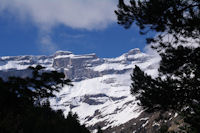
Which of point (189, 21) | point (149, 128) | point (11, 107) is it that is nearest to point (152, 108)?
point (189, 21)

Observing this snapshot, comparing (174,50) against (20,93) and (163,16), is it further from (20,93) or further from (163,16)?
(20,93)

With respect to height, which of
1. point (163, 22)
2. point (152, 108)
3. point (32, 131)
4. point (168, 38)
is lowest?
point (32, 131)

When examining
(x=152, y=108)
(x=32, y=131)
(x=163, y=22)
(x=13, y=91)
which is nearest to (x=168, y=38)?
(x=163, y=22)

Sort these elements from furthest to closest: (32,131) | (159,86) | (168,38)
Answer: (32,131)
(159,86)
(168,38)

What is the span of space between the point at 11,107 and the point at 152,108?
325 inches

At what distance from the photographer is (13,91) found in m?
12.1

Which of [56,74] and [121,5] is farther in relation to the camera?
[56,74]

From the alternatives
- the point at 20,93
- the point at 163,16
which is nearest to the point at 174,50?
the point at 163,16

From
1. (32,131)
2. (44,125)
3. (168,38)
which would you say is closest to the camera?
(168,38)

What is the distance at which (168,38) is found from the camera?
11422mm

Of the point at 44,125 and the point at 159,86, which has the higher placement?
the point at 159,86

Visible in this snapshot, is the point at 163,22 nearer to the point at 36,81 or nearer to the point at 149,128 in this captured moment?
the point at 36,81

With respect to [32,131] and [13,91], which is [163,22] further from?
[32,131]

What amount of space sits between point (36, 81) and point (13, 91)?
1193mm
